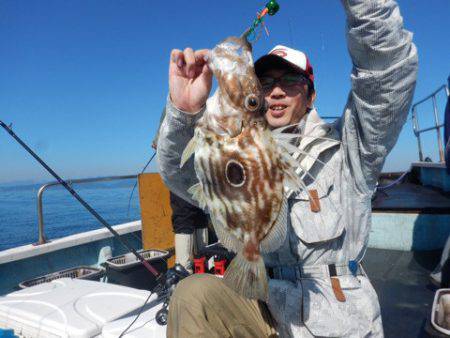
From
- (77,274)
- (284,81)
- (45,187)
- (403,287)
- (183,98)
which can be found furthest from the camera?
(45,187)

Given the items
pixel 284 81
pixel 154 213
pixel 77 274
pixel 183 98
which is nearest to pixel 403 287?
pixel 284 81

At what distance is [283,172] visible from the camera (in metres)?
2.11

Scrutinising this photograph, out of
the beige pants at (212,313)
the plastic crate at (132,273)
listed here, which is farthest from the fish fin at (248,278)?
the plastic crate at (132,273)

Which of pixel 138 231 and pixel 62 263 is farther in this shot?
pixel 138 231

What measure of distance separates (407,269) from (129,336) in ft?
16.4

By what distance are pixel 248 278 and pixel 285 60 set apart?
168cm

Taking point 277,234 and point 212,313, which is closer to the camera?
point 277,234

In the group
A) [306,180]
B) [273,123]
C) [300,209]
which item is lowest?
[300,209]

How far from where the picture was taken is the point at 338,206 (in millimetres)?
2621

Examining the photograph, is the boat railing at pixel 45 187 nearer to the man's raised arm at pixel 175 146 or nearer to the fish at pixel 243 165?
the man's raised arm at pixel 175 146

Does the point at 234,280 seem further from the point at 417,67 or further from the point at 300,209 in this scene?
the point at 417,67

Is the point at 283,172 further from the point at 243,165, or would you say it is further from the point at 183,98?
the point at 183,98

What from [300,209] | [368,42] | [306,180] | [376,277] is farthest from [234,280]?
[376,277]

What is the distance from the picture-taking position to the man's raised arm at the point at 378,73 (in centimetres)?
215
